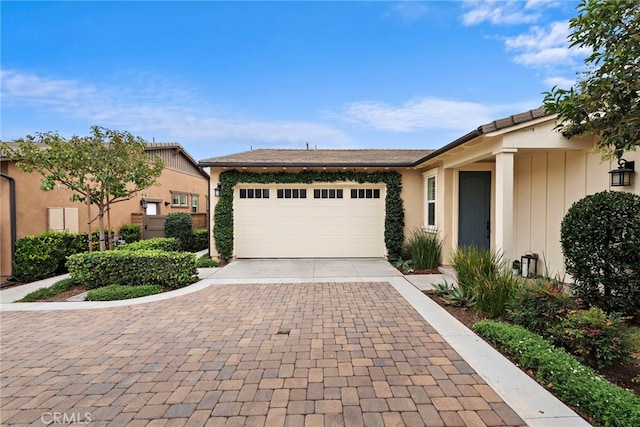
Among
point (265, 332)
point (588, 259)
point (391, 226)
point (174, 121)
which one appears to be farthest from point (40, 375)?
point (174, 121)

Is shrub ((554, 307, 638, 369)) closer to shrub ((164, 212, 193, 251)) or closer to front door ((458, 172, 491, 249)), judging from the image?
front door ((458, 172, 491, 249))

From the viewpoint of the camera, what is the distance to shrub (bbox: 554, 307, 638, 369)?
284cm

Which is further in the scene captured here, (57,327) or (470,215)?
(470,215)

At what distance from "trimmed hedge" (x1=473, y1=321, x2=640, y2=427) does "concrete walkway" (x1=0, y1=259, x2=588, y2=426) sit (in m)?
0.14

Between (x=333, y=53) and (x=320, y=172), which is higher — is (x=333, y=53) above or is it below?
above

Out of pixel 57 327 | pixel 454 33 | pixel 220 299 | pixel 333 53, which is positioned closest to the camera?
Answer: pixel 57 327

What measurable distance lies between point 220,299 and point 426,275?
16.1ft

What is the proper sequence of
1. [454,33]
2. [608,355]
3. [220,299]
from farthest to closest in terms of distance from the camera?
[454,33], [220,299], [608,355]

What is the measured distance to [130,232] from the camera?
1166 centimetres

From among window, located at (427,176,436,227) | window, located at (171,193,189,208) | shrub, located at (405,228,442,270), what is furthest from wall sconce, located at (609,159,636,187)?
window, located at (171,193,189,208)

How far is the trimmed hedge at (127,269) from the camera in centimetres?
634

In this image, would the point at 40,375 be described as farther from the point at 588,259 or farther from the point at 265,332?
the point at 588,259

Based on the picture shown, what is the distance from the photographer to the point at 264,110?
1519 centimetres

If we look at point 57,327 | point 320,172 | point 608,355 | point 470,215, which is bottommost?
point 57,327
